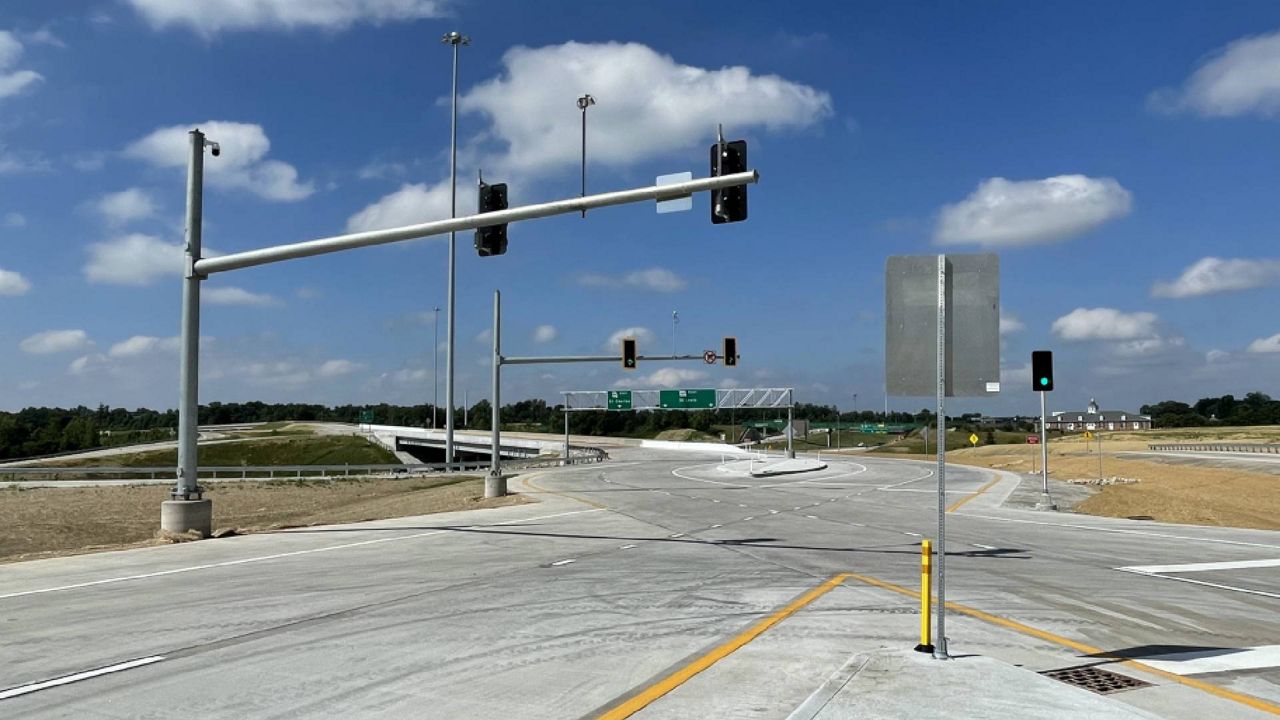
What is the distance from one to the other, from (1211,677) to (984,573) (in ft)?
19.8

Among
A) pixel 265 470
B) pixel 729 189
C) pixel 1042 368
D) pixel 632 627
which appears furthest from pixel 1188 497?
pixel 265 470

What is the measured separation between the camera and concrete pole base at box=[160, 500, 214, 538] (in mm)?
18234

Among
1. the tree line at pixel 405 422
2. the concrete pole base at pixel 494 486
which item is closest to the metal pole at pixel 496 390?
the concrete pole base at pixel 494 486

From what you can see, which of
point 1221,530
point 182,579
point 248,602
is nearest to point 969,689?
point 248,602

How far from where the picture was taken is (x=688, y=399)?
248 feet

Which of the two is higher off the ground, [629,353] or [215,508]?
[629,353]

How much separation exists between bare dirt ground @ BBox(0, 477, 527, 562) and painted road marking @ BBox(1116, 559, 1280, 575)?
17.9 metres

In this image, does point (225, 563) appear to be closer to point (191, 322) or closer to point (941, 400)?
point (191, 322)

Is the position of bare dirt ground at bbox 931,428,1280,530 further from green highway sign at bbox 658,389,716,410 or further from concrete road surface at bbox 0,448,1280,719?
green highway sign at bbox 658,389,716,410

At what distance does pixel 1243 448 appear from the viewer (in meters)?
83.8

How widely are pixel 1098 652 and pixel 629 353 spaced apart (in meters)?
26.4

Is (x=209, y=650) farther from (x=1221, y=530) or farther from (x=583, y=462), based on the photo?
(x=583, y=462)

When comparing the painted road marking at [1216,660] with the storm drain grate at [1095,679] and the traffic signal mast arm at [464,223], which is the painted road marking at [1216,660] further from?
the traffic signal mast arm at [464,223]

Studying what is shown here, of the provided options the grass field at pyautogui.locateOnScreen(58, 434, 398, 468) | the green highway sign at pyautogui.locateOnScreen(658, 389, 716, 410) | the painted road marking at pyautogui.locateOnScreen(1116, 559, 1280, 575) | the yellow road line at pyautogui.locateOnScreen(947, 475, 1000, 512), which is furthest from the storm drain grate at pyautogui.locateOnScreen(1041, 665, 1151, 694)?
the grass field at pyautogui.locateOnScreen(58, 434, 398, 468)
